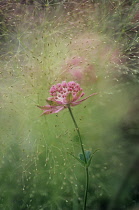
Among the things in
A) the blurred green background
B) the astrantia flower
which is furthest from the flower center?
the blurred green background

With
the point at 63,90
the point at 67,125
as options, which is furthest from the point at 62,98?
the point at 67,125

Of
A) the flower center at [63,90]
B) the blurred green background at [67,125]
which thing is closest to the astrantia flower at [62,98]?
the flower center at [63,90]

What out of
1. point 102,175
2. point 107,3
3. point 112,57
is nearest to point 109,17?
point 107,3

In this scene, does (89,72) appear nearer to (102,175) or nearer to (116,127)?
(116,127)

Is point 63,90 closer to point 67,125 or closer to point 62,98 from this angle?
point 62,98

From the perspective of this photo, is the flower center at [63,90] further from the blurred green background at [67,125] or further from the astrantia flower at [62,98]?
the blurred green background at [67,125]

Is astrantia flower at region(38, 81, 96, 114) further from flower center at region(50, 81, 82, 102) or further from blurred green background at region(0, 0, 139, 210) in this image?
blurred green background at region(0, 0, 139, 210)

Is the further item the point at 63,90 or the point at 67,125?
the point at 67,125
